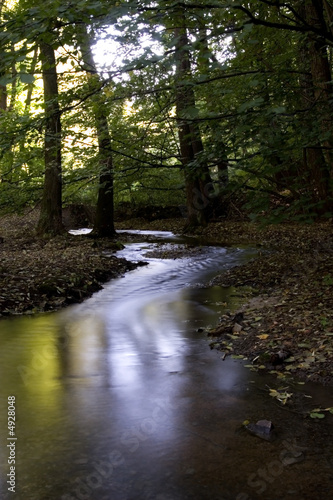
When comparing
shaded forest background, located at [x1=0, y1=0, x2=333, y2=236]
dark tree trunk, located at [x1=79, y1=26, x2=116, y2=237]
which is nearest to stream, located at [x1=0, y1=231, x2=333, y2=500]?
shaded forest background, located at [x1=0, y1=0, x2=333, y2=236]

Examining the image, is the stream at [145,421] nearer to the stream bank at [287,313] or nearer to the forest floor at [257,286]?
the stream bank at [287,313]

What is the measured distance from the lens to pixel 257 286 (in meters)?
9.36

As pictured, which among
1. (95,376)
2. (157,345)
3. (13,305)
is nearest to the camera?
(95,376)

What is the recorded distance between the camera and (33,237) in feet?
54.5

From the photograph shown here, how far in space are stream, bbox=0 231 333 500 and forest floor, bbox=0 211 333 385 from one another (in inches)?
16.8

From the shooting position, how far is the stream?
10.2 feet

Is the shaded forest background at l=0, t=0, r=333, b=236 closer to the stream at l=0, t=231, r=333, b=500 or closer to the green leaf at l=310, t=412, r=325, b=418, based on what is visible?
the stream at l=0, t=231, r=333, b=500

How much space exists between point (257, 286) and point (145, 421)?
574 centimetres

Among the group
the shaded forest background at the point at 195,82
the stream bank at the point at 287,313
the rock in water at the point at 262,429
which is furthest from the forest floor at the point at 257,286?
the shaded forest background at the point at 195,82

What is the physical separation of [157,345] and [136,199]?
19539 millimetres

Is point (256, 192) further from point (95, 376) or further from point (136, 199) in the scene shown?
point (136, 199)

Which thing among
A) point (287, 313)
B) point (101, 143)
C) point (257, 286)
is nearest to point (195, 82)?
point (287, 313)

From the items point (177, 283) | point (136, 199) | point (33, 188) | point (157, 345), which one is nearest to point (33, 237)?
point (33, 188)

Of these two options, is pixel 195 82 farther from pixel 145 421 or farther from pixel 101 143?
pixel 101 143
